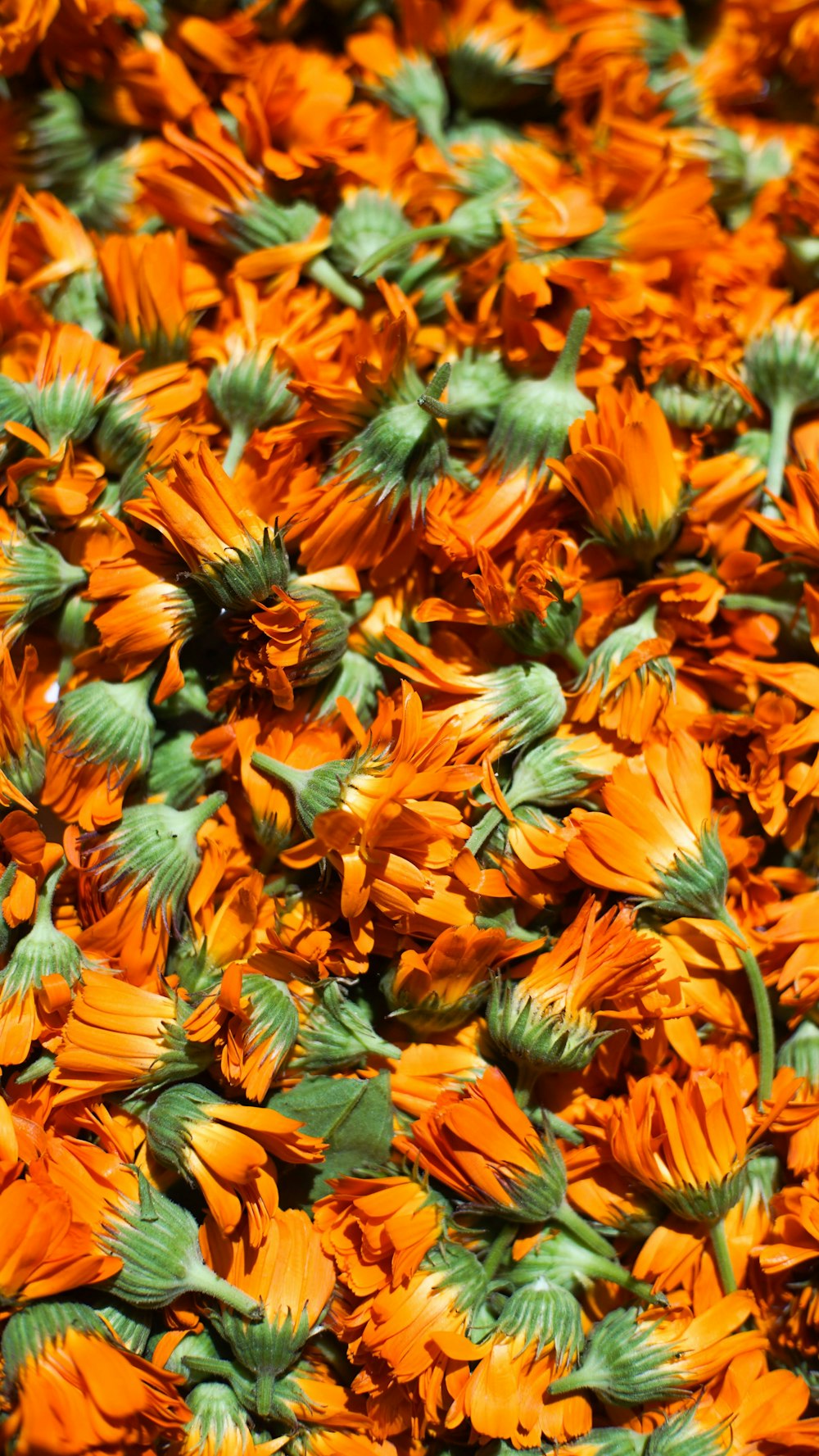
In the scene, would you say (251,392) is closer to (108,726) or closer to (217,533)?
(217,533)

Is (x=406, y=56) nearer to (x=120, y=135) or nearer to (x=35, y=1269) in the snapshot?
(x=120, y=135)

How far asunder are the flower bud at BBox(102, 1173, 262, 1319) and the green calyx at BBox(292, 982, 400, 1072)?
0.21 metres

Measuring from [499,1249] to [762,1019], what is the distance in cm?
39

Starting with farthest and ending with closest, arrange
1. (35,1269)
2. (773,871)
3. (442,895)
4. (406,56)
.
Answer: (406,56), (773,871), (442,895), (35,1269)

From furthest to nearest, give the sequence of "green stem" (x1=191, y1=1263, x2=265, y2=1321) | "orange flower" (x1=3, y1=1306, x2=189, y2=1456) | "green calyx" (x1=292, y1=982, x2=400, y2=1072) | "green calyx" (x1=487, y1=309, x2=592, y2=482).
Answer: "green calyx" (x1=487, y1=309, x2=592, y2=482), "green calyx" (x1=292, y1=982, x2=400, y2=1072), "green stem" (x1=191, y1=1263, x2=265, y2=1321), "orange flower" (x1=3, y1=1306, x2=189, y2=1456)

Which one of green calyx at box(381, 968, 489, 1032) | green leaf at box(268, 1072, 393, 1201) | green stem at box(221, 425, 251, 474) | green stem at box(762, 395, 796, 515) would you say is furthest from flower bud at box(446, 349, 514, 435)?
green leaf at box(268, 1072, 393, 1201)

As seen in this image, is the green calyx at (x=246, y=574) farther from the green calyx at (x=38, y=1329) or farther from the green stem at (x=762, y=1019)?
the green calyx at (x=38, y=1329)

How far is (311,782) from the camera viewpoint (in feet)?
4.15

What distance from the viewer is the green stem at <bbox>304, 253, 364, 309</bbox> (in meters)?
1.52

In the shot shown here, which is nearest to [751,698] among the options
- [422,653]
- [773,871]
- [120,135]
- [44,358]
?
[773,871]

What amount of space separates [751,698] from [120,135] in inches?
48.5

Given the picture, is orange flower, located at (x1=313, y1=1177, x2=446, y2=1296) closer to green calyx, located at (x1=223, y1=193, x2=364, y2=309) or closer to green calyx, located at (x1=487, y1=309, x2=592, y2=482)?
green calyx, located at (x1=487, y1=309, x2=592, y2=482)

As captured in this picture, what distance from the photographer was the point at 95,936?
50.9 inches

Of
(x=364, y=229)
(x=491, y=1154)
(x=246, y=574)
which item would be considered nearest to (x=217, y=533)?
(x=246, y=574)
